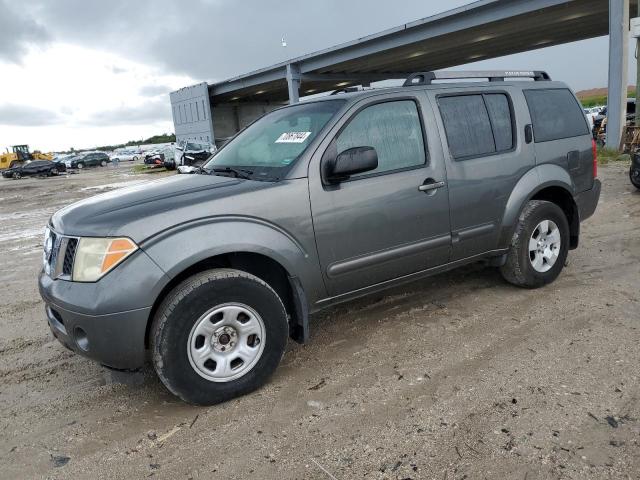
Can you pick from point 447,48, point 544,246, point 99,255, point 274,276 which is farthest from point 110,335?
point 447,48

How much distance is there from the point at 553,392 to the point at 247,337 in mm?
1811

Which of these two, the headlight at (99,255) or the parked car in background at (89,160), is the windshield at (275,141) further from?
the parked car in background at (89,160)

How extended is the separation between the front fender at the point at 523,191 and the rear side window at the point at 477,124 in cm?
33

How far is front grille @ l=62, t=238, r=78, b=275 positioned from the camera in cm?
289

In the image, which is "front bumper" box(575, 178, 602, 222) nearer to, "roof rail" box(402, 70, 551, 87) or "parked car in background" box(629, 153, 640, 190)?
"roof rail" box(402, 70, 551, 87)

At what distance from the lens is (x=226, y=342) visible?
3025mm

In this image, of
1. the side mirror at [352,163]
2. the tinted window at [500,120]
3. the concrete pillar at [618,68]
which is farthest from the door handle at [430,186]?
the concrete pillar at [618,68]

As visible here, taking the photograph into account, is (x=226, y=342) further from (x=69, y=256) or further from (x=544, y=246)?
(x=544, y=246)

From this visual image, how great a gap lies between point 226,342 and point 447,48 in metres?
28.0

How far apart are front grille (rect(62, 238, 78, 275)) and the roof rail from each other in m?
2.61

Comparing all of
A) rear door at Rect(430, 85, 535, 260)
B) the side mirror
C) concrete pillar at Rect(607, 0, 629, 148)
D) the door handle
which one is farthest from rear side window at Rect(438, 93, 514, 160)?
concrete pillar at Rect(607, 0, 629, 148)

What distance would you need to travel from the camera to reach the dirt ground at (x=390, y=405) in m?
2.46

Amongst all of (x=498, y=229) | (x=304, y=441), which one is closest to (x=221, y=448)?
(x=304, y=441)

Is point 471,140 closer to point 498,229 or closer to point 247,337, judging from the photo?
point 498,229
